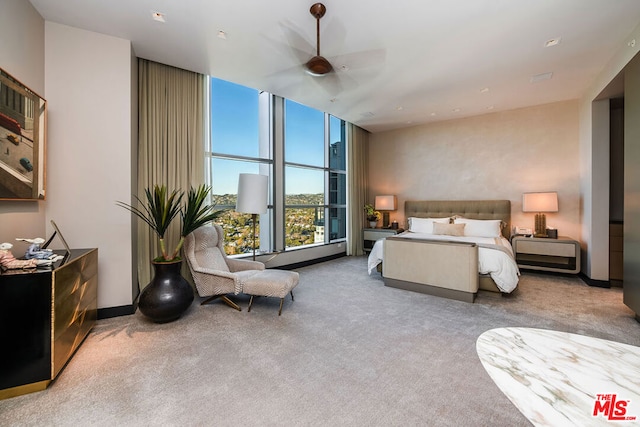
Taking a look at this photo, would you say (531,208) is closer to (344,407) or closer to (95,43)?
(344,407)

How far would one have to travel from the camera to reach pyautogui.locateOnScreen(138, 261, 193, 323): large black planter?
2537 millimetres

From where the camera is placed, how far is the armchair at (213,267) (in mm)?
2957

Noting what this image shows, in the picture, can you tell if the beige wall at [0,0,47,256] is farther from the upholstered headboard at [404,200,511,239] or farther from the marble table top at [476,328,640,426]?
the upholstered headboard at [404,200,511,239]

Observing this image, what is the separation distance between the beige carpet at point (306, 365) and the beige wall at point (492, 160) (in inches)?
84.0

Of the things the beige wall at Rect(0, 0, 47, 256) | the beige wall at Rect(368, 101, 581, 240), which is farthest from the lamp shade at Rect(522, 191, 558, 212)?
the beige wall at Rect(0, 0, 47, 256)

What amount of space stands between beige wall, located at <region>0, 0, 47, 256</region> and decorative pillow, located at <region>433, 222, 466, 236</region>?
211 inches

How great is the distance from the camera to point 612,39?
2775 mm

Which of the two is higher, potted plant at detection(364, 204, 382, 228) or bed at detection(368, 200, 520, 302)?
potted plant at detection(364, 204, 382, 228)

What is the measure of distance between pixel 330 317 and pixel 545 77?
4.29 metres

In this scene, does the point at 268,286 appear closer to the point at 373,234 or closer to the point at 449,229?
the point at 449,229

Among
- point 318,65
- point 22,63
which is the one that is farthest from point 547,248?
point 22,63

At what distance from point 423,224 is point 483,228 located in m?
1.04

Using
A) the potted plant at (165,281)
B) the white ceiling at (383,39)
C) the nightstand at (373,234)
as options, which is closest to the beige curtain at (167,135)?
the white ceiling at (383,39)

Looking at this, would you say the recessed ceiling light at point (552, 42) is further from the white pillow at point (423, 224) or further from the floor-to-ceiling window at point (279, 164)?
the floor-to-ceiling window at point (279, 164)
